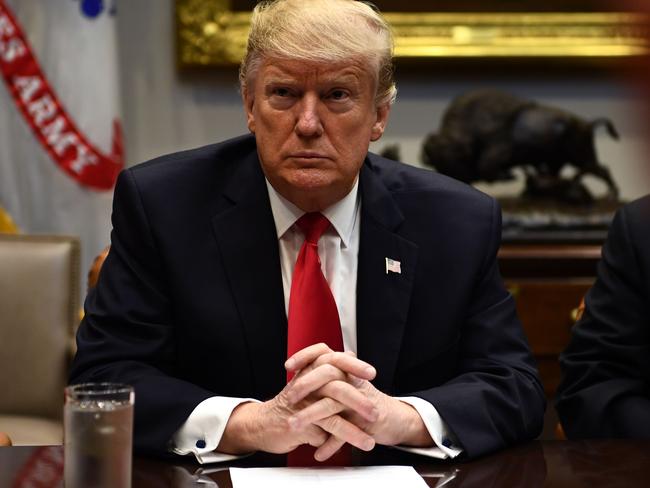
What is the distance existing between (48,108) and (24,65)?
20 cm

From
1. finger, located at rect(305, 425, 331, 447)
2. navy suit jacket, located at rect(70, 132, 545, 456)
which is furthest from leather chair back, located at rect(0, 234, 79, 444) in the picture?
finger, located at rect(305, 425, 331, 447)

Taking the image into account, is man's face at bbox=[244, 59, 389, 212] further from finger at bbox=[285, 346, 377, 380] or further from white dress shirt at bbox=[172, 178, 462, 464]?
finger at bbox=[285, 346, 377, 380]

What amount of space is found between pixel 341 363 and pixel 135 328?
19.6 inches

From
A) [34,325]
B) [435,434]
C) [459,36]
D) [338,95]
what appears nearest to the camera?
[435,434]

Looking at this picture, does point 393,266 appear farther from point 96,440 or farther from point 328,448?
point 96,440

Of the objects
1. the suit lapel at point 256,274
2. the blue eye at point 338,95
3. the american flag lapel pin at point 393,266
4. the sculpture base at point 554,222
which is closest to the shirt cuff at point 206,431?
the suit lapel at point 256,274

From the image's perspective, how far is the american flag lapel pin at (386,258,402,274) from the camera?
194 cm

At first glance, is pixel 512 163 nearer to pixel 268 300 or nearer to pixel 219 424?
pixel 268 300

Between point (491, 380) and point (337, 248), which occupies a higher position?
point (337, 248)

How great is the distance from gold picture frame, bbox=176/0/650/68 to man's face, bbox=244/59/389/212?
8.03 ft

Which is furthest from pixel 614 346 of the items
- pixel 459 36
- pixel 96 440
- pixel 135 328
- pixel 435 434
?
pixel 459 36

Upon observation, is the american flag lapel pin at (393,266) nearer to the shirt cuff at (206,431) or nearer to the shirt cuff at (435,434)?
the shirt cuff at (435,434)

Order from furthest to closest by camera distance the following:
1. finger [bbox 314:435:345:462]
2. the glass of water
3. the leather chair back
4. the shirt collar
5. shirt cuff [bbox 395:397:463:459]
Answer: the leather chair back, the shirt collar, shirt cuff [bbox 395:397:463:459], finger [bbox 314:435:345:462], the glass of water

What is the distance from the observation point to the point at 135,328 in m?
1.78
